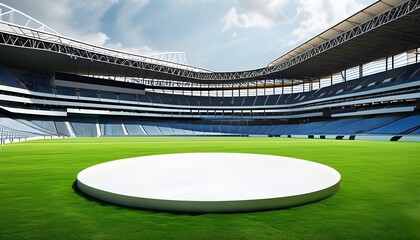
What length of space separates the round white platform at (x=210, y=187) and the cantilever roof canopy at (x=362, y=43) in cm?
3308

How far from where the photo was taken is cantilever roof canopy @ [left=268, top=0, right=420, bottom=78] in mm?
32575

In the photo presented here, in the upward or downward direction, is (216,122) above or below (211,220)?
above

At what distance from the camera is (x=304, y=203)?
12.4ft

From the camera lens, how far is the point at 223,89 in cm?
8044

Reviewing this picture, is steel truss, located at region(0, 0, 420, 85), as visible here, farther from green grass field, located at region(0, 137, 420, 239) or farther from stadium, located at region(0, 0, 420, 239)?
green grass field, located at region(0, 137, 420, 239)

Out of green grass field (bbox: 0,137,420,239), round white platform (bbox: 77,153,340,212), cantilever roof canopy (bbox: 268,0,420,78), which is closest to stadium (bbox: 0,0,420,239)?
green grass field (bbox: 0,137,420,239)

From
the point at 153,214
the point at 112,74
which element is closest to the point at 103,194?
the point at 153,214

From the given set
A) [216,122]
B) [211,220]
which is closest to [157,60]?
[216,122]

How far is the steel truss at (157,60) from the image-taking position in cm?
3297

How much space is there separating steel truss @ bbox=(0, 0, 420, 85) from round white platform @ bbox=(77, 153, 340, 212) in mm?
32829

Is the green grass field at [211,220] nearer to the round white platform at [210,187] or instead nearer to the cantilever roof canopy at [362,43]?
the round white platform at [210,187]

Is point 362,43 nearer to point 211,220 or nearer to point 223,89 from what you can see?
point 223,89

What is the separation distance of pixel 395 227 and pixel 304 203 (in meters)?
1.10

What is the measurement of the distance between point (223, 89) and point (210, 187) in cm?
7719
